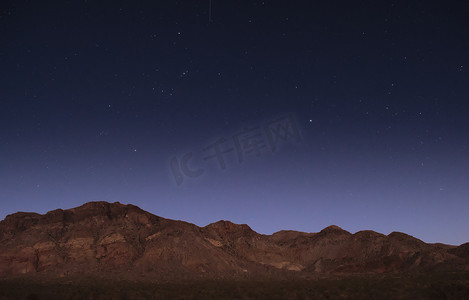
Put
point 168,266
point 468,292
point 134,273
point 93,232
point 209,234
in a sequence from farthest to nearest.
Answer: point 209,234, point 93,232, point 168,266, point 134,273, point 468,292

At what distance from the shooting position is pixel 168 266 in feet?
275

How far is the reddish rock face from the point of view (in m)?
Answer: 83.0

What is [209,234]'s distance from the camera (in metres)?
111

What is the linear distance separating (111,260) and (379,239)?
72353 mm

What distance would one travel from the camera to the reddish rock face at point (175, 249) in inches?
3268

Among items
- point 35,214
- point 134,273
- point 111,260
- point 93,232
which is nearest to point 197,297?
point 134,273

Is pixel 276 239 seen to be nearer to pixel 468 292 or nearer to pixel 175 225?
pixel 175 225

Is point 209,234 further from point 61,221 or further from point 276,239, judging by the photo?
point 61,221

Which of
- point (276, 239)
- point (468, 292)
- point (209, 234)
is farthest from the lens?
point (276, 239)

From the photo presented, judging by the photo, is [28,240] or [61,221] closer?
[28,240]

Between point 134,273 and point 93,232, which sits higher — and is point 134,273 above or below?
below

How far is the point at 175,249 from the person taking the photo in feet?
296

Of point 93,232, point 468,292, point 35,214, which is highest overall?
point 35,214

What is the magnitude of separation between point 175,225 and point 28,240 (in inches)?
1393
